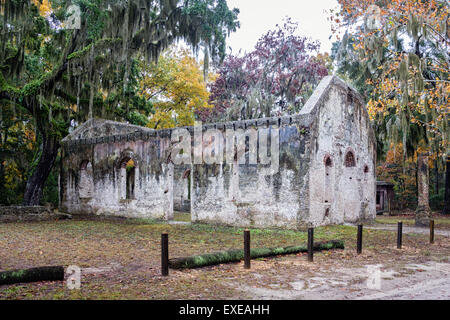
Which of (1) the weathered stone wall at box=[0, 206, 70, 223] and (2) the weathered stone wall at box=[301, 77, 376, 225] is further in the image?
(1) the weathered stone wall at box=[0, 206, 70, 223]

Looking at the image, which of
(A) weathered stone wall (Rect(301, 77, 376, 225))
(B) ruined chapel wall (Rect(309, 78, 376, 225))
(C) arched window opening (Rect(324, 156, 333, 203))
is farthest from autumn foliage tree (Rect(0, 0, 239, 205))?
(C) arched window opening (Rect(324, 156, 333, 203))

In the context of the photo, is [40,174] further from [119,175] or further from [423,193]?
[423,193]

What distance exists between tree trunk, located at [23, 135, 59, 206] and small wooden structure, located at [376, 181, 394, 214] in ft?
71.9

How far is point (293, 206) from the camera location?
547 inches

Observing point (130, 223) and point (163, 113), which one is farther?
point (163, 113)

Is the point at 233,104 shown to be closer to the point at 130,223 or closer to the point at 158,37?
the point at 158,37

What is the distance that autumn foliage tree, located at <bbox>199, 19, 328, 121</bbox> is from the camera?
27016mm

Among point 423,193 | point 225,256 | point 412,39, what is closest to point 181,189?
point 423,193

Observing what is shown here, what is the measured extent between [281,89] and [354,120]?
10.6 metres

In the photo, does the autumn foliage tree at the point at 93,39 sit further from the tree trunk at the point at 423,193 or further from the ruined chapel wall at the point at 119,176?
the tree trunk at the point at 423,193

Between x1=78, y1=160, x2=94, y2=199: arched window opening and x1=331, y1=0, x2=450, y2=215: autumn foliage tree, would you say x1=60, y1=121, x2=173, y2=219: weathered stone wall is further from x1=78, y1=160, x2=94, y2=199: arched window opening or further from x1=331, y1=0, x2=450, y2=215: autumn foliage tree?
x1=331, y1=0, x2=450, y2=215: autumn foliage tree

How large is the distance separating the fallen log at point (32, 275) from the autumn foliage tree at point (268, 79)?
2092 cm

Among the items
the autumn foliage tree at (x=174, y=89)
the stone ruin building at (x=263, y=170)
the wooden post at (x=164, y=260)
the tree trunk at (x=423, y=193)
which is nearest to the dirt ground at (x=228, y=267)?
the wooden post at (x=164, y=260)
